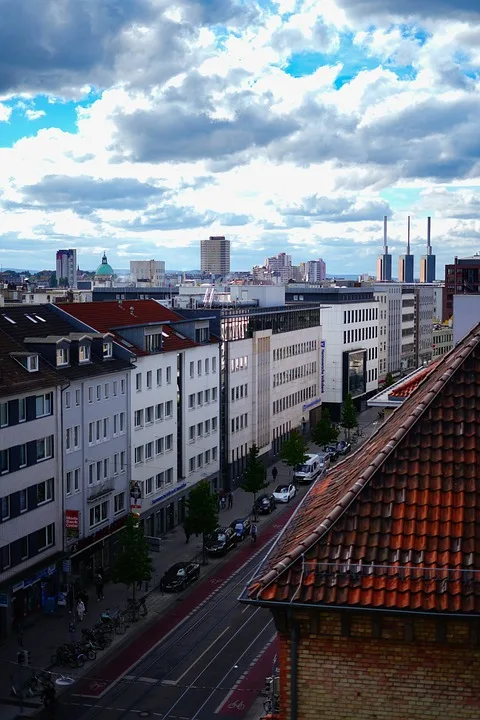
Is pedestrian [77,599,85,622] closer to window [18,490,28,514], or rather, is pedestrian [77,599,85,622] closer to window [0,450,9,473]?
window [18,490,28,514]

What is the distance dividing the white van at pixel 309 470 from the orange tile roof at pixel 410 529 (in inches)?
3141

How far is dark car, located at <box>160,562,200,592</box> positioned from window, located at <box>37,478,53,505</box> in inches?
363

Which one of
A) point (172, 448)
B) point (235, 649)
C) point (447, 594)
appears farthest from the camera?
point (172, 448)

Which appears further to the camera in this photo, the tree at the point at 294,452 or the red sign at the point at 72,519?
the tree at the point at 294,452

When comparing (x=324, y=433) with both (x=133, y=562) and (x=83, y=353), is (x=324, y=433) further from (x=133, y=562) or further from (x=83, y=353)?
(x=133, y=562)

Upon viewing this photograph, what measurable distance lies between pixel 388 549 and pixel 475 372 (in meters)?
3.32

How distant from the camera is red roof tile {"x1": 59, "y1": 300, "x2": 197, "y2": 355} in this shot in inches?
2907

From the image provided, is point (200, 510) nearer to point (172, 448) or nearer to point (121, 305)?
point (172, 448)

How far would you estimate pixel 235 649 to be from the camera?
4947 cm

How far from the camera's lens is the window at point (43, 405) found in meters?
55.7

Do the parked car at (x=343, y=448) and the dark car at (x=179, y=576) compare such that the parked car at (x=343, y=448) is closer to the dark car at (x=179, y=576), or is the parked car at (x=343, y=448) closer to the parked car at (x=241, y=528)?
the parked car at (x=241, y=528)

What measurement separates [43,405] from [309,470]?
46.7 m

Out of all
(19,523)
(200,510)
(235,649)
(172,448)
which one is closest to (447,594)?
(235,649)

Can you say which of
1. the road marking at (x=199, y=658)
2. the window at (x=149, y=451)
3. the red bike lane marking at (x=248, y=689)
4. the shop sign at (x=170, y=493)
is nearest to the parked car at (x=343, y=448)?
the shop sign at (x=170, y=493)
